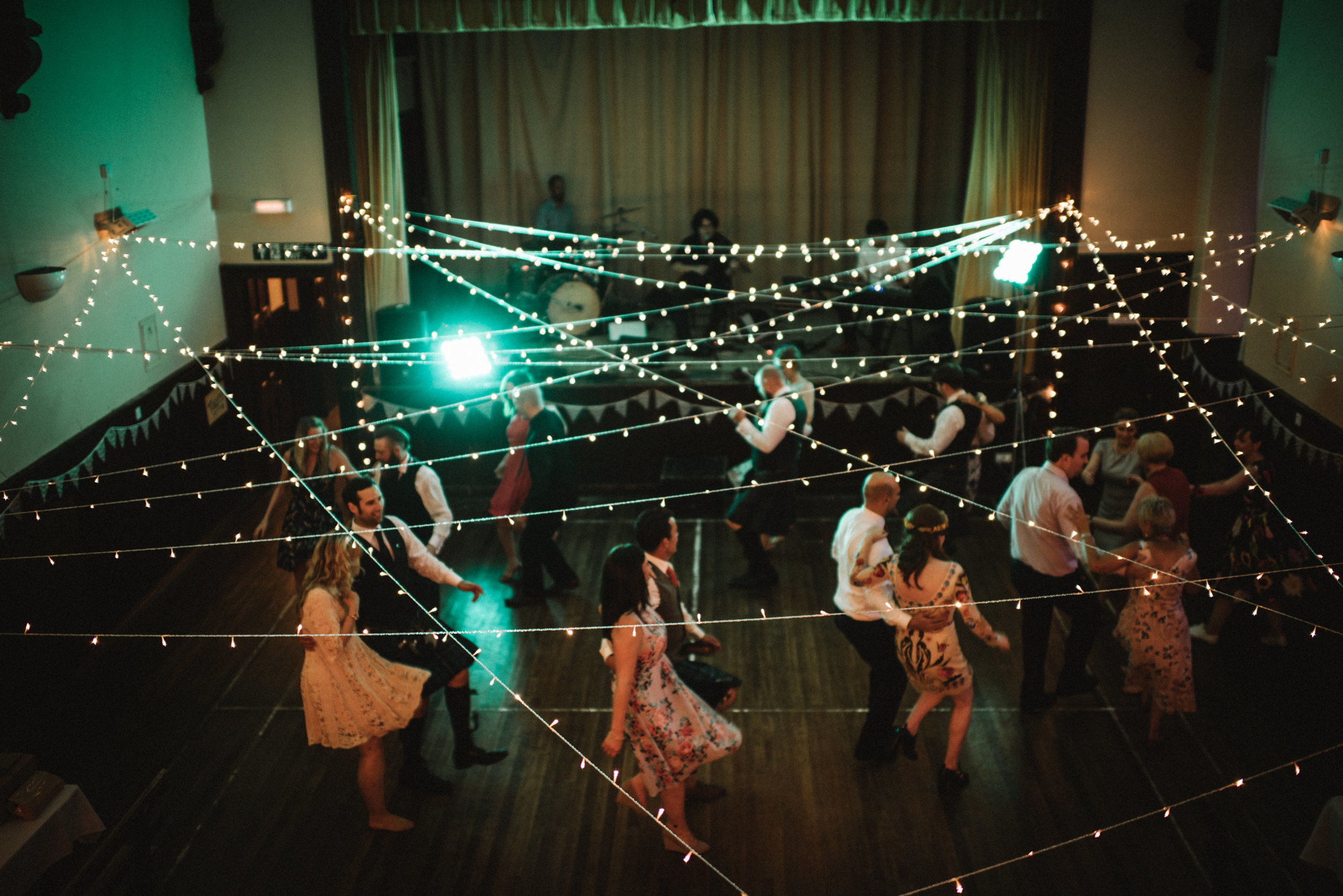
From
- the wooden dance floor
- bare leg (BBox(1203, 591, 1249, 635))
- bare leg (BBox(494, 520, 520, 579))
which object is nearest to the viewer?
the wooden dance floor

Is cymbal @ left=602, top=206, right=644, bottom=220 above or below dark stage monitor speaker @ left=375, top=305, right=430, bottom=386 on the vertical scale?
above

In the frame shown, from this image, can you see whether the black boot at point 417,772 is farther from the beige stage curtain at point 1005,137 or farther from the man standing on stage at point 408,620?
the beige stage curtain at point 1005,137

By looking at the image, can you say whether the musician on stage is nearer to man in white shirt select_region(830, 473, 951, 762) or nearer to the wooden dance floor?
the wooden dance floor

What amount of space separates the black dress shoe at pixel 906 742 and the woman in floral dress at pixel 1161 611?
0.90 metres

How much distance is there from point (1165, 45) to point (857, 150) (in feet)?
11.4

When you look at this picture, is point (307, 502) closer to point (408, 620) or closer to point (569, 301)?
point (408, 620)

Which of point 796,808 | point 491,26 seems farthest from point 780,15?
point 796,808

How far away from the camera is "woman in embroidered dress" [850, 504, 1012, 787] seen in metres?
3.73

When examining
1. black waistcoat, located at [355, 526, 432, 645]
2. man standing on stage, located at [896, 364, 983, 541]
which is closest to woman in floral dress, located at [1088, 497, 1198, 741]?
man standing on stage, located at [896, 364, 983, 541]

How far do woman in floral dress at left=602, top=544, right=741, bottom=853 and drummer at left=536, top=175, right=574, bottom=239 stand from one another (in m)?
6.98

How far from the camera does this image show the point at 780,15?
710 cm

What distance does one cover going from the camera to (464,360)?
7.25 m

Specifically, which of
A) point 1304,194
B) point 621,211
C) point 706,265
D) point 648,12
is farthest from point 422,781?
point 621,211

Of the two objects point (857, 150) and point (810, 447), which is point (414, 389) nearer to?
point (810, 447)
